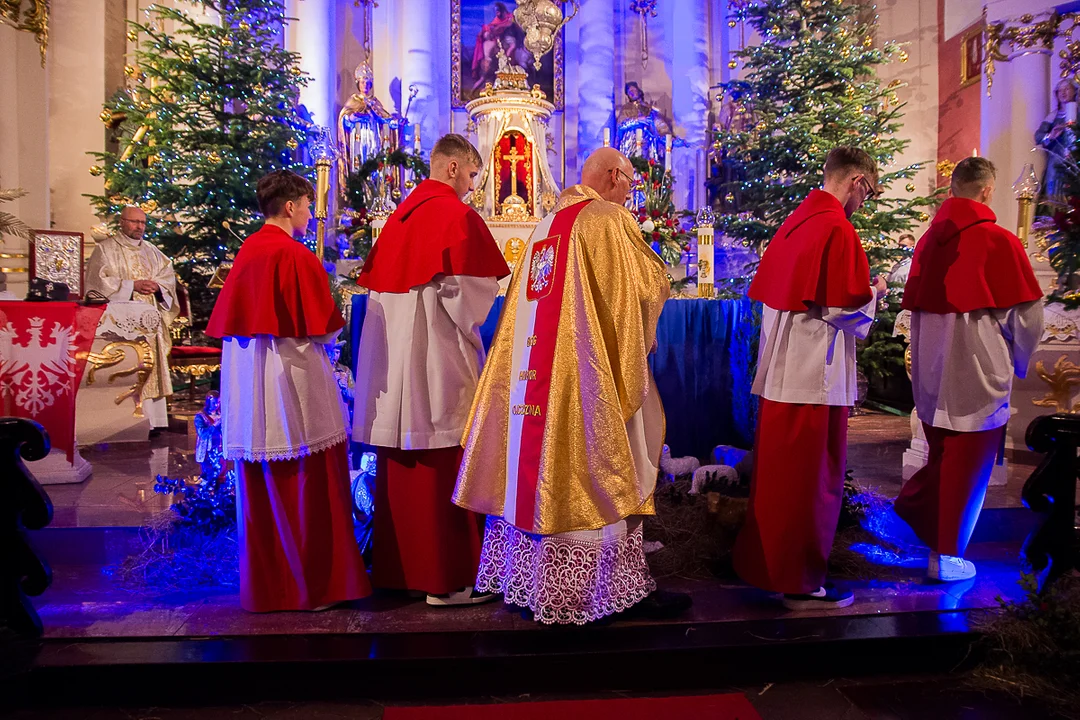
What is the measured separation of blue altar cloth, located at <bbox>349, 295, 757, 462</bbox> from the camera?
196 inches

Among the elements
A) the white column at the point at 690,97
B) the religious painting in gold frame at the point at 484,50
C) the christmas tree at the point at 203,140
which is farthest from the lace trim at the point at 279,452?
the religious painting in gold frame at the point at 484,50

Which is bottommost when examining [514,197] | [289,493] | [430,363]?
[289,493]

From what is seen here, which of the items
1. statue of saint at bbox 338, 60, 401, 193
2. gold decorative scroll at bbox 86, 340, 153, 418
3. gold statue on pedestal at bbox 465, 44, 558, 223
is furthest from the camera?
statue of saint at bbox 338, 60, 401, 193

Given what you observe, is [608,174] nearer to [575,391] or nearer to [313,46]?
[575,391]

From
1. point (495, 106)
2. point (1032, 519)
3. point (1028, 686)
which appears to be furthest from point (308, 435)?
point (495, 106)

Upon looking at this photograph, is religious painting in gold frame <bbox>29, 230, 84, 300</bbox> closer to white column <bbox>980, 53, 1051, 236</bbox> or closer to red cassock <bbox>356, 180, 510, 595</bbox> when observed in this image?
red cassock <bbox>356, 180, 510, 595</bbox>

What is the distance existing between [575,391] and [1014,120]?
7.20 m

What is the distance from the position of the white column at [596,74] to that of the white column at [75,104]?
686 cm

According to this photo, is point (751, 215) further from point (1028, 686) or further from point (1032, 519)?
point (1028, 686)

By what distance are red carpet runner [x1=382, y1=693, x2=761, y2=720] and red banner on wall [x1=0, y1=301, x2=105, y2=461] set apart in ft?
12.4

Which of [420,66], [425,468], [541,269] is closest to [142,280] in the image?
[425,468]

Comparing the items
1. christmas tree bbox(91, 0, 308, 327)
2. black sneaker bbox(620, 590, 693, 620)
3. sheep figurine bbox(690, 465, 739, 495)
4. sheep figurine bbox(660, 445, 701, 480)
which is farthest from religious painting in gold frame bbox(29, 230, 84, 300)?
black sneaker bbox(620, 590, 693, 620)

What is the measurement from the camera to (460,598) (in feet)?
11.2

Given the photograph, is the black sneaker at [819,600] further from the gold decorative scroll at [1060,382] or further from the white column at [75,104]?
the white column at [75,104]
